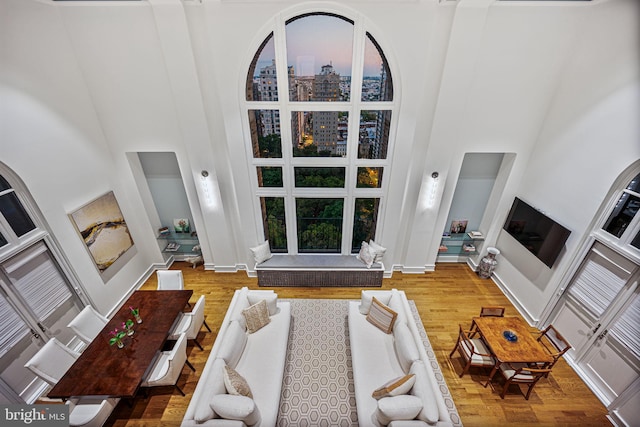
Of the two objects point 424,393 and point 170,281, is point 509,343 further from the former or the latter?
point 170,281

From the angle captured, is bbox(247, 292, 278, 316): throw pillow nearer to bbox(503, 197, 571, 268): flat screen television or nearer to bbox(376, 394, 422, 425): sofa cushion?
bbox(376, 394, 422, 425): sofa cushion

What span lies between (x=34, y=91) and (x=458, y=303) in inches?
321

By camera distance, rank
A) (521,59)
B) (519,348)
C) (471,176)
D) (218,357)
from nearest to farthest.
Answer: (218,357)
(519,348)
(521,59)
(471,176)

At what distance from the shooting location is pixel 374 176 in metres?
5.44

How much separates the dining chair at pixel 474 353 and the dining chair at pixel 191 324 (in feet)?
14.0

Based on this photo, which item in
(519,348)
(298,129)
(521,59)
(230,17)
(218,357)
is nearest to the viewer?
(218,357)

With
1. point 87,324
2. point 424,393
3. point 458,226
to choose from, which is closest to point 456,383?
point 424,393

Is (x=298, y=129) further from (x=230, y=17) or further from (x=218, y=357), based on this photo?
(x=218, y=357)

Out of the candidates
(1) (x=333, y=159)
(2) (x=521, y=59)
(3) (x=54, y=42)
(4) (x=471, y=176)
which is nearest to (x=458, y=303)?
(4) (x=471, y=176)

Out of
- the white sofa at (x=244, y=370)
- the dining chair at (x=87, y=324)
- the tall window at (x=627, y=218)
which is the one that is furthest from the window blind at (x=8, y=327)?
the tall window at (x=627, y=218)

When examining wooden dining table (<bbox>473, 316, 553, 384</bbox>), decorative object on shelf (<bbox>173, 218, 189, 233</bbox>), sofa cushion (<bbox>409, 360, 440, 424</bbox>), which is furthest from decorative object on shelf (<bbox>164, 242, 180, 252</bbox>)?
wooden dining table (<bbox>473, 316, 553, 384</bbox>)

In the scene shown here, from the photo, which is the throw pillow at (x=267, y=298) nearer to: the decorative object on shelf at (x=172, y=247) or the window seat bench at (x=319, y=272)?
the window seat bench at (x=319, y=272)

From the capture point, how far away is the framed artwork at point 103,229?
446cm

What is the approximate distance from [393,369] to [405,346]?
0.40m
